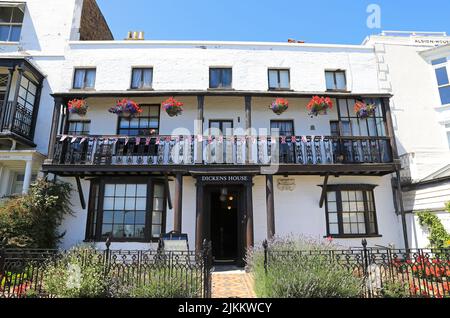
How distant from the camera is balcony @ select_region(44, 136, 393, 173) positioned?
1040 cm

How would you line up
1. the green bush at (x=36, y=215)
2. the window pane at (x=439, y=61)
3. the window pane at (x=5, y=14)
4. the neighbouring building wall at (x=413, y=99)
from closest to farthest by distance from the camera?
the green bush at (x=36, y=215)
the neighbouring building wall at (x=413, y=99)
the window pane at (x=439, y=61)
the window pane at (x=5, y=14)

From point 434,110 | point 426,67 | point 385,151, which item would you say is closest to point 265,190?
point 385,151

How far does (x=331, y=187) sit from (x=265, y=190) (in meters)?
2.61

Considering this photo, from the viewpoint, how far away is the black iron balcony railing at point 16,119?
11.0 m

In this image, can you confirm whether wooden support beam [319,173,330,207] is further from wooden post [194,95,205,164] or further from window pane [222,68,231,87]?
window pane [222,68,231,87]

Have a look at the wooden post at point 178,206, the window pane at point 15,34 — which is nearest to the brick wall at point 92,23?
the window pane at point 15,34

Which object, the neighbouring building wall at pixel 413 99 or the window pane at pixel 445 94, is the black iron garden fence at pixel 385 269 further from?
the window pane at pixel 445 94

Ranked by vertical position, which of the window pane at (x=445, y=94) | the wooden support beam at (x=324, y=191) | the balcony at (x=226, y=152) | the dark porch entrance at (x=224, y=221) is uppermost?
the window pane at (x=445, y=94)

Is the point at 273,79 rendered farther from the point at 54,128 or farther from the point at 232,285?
the point at 54,128

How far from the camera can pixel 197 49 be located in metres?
13.1

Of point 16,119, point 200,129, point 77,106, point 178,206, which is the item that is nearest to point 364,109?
point 200,129

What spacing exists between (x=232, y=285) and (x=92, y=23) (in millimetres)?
14774
